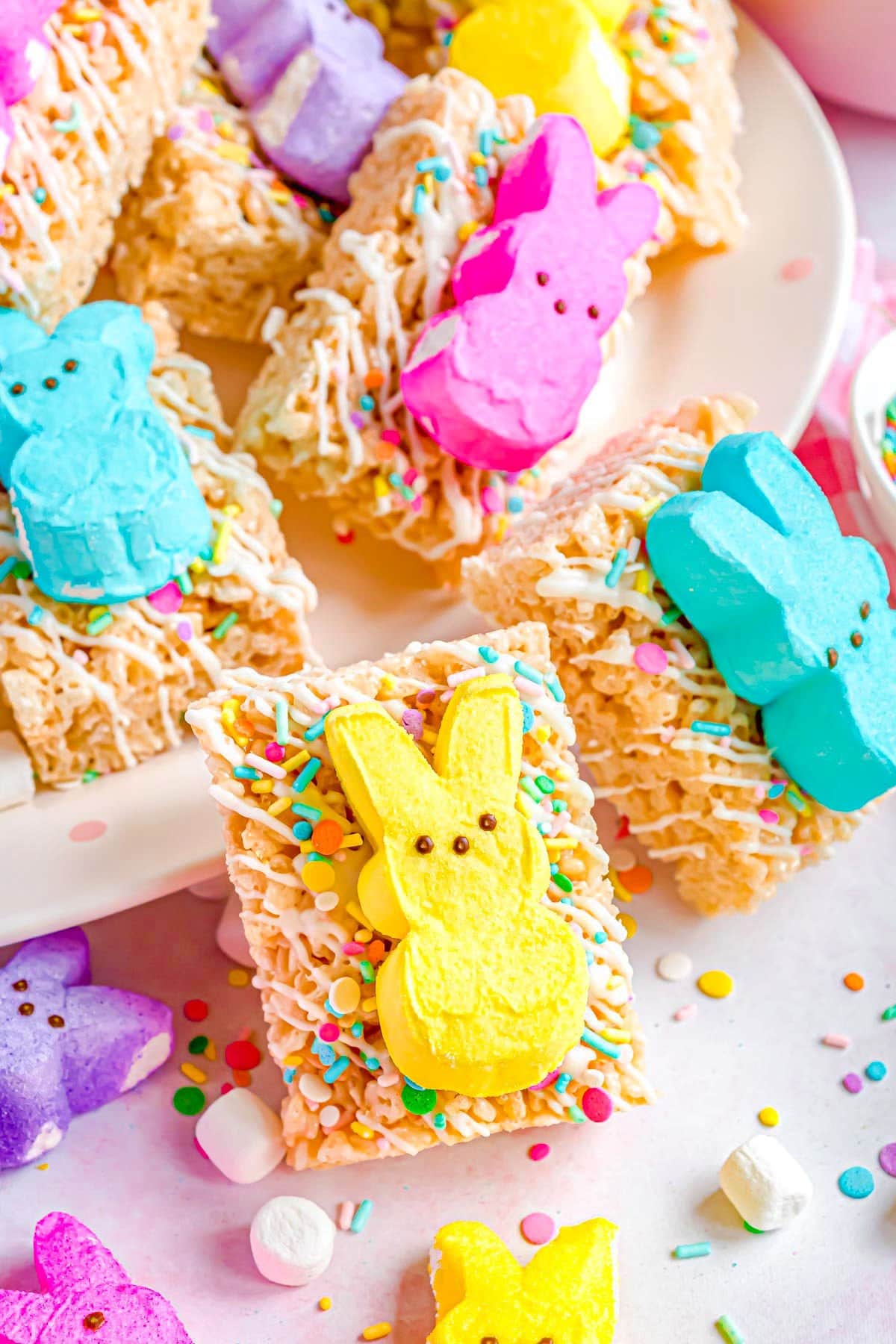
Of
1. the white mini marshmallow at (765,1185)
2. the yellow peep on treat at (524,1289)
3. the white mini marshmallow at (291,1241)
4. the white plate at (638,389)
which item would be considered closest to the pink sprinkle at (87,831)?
the white plate at (638,389)

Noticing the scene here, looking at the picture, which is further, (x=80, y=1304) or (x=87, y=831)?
(x=87, y=831)

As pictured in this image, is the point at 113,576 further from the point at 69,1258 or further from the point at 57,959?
the point at 69,1258

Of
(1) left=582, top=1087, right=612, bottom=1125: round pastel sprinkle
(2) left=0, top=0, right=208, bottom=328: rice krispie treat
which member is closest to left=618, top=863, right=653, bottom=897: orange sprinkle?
(1) left=582, top=1087, right=612, bottom=1125: round pastel sprinkle

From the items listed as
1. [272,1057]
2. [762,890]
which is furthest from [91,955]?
[762,890]

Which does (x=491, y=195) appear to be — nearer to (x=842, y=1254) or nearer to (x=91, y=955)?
(x=91, y=955)

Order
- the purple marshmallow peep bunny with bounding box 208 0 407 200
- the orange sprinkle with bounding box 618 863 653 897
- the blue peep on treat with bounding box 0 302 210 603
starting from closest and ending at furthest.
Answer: the blue peep on treat with bounding box 0 302 210 603
the orange sprinkle with bounding box 618 863 653 897
the purple marshmallow peep bunny with bounding box 208 0 407 200

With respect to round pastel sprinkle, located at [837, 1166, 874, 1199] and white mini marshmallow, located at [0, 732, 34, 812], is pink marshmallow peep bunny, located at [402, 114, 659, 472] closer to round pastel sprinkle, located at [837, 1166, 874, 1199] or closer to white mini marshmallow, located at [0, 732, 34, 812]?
white mini marshmallow, located at [0, 732, 34, 812]

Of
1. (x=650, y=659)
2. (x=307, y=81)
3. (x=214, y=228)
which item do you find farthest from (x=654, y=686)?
(x=307, y=81)
